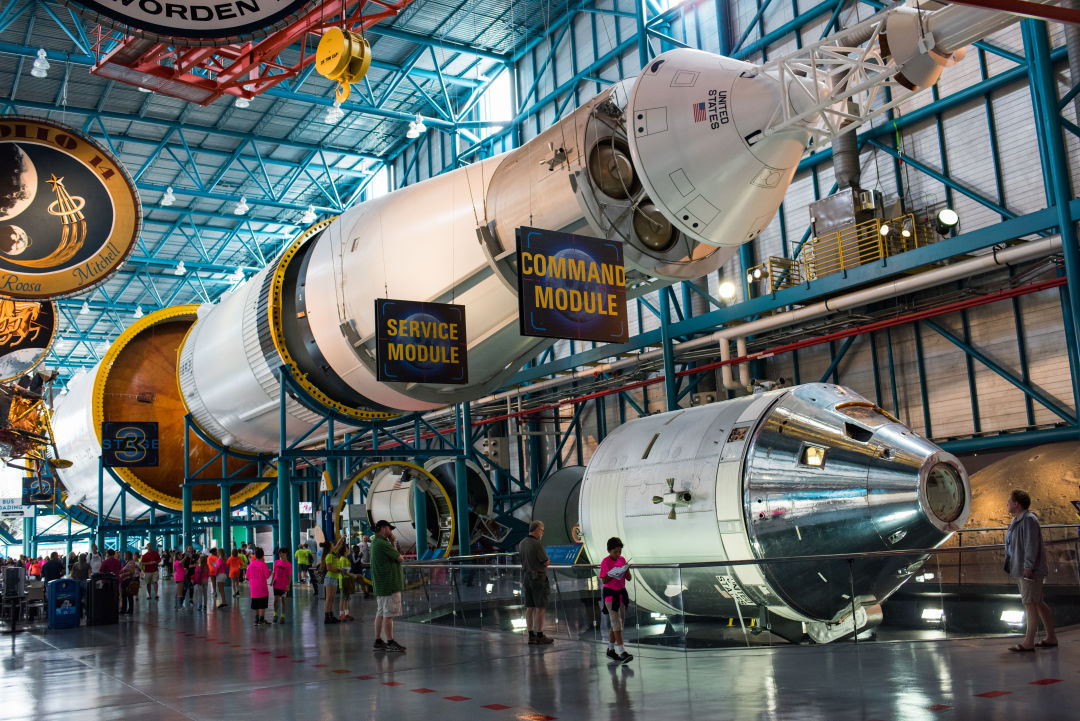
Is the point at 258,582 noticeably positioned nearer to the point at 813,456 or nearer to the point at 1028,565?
the point at 813,456

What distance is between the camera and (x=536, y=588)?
30.9 feet

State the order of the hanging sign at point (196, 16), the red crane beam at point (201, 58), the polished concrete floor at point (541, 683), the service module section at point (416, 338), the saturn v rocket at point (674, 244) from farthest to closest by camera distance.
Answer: the red crane beam at point (201, 58) → the service module section at point (416, 338) → the saturn v rocket at point (674, 244) → the hanging sign at point (196, 16) → the polished concrete floor at point (541, 683)

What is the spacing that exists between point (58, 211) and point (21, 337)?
6.30 metres

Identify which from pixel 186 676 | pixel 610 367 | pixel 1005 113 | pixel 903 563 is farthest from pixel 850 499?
pixel 610 367

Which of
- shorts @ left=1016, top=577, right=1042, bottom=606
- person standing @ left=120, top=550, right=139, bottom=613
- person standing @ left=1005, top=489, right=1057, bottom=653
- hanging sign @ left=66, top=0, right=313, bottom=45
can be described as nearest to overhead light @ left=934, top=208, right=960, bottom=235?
person standing @ left=1005, top=489, right=1057, bottom=653

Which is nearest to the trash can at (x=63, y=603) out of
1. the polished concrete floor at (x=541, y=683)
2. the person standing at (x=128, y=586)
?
the person standing at (x=128, y=586)

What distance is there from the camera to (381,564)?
32.8ft

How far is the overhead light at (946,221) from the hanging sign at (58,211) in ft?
49.5

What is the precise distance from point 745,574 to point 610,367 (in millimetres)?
17424

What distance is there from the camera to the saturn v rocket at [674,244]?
27.5 feet

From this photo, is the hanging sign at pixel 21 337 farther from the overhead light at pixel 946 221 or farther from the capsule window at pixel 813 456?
the overhead light at pixel 946 221

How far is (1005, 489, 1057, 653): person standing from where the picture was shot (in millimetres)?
7297

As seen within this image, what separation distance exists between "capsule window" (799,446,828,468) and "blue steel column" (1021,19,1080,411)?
31.4 ft

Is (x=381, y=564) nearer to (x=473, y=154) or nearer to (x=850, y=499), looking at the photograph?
(x=850, y=499)
